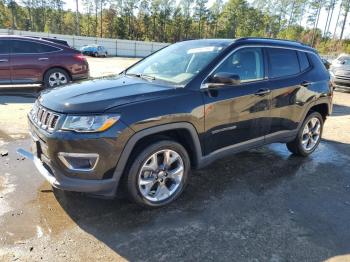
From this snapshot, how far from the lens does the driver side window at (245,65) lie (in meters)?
4.05

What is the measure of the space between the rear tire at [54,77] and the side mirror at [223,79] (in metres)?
7.04

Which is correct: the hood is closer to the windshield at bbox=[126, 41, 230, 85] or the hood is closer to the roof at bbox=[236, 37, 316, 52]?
the windshield at bbox=[126, 41, 230, 85]

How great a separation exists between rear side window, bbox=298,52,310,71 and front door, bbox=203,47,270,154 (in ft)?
3.36

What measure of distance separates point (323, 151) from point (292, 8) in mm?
88782

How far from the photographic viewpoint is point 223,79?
12.1 feet

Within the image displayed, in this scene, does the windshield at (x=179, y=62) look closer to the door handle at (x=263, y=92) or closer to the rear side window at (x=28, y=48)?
the door handle at (x=263, y=92)

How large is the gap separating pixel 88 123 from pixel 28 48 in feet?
25.0

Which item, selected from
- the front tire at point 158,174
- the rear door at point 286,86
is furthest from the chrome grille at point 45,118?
the rear door at point 286,86

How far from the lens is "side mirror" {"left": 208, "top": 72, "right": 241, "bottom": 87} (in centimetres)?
367

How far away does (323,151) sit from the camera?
607cm

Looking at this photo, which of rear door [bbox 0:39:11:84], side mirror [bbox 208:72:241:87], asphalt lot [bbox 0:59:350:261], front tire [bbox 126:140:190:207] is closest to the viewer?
asphalt lot [bbox 0:59:350:261]

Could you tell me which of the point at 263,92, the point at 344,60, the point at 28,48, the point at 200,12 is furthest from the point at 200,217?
the point at 200,12

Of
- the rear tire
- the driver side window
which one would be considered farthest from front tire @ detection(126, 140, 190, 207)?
the rear tire

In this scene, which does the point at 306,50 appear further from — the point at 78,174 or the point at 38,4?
the point at 38,4
